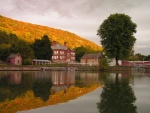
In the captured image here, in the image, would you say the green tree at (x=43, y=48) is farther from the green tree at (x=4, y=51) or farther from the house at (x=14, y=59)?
the green tree at (x=4, y=51)

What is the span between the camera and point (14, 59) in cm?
9056

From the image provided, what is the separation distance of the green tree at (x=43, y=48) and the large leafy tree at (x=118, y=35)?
983 inches

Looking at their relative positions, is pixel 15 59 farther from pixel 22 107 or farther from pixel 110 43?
pixel 22 107

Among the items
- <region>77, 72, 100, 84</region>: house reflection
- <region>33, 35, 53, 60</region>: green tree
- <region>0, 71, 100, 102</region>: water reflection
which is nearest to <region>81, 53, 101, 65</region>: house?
<region>33, 35, 53, 60</region>: green tree

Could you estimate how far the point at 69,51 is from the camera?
132 meters

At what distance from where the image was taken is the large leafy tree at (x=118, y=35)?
3049 inches

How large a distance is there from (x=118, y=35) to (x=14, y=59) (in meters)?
35.8

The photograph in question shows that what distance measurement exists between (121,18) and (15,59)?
122ft

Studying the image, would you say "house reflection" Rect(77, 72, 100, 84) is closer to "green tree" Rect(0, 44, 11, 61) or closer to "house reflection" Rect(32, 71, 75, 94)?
"house reflection" Rect(32, 71, 75, 94)

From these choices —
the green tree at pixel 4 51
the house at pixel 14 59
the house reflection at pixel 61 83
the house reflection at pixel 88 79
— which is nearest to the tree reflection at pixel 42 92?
the house reflection at pixel 61 83

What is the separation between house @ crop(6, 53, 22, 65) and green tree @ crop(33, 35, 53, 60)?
990 cm

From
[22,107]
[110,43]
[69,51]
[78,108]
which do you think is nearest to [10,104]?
[22,107]

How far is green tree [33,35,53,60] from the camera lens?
9782cm

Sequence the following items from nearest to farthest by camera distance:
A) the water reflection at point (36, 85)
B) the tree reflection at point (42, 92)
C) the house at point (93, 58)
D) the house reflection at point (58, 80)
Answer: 1. the tree reflection at point (42, 92)
2. the water reflection at point (36, 85)
3. the house reflection at point (58, 80)
4. the house at point (93, 58)
